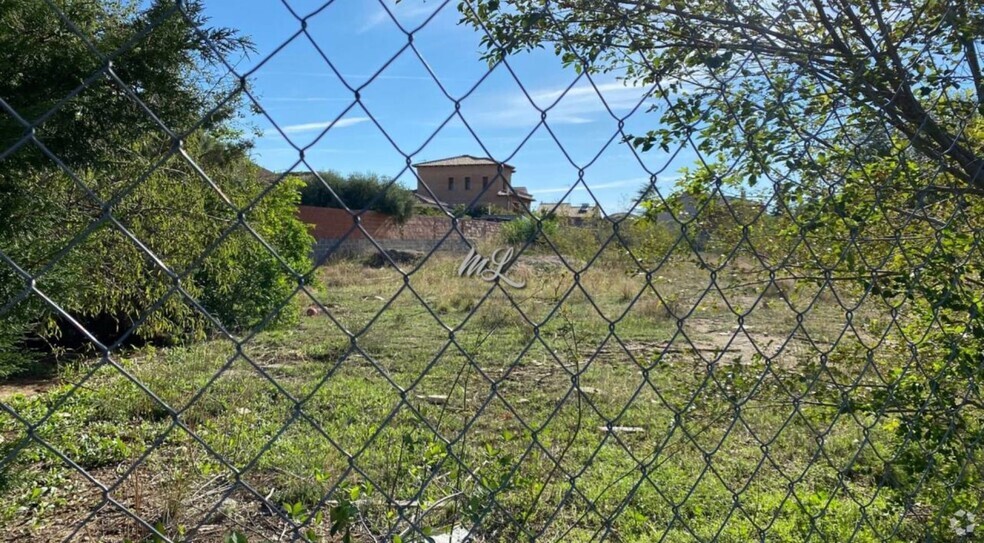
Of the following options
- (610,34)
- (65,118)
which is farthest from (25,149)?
(610,34)

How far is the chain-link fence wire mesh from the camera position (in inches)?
53.9

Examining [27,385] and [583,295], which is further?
Result: [27,385]

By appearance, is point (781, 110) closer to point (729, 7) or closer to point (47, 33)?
point (729, 7)

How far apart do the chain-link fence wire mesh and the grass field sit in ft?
0.09

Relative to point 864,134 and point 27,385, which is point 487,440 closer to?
point 864,134

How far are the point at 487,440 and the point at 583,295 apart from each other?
52.7 inches

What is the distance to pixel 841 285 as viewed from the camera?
2488 mm

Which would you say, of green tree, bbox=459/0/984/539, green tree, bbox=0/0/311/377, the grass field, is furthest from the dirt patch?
green tree, bbox=459/0/984/539

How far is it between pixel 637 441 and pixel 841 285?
6.89 ft

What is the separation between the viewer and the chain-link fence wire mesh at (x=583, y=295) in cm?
137

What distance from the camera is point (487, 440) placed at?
13.7 feet

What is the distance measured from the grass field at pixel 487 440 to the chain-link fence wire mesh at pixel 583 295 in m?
0.03

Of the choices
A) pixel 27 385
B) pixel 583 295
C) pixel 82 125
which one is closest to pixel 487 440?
pixel 583 295

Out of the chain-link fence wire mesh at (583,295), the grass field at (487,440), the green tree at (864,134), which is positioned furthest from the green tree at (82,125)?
the green tree at (864,134)
